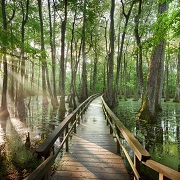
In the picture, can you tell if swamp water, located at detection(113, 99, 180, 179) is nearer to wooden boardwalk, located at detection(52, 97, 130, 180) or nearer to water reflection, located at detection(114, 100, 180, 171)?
water reflection, located at detection(114, 100, 180, 171)

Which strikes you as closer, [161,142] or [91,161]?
[91,161]

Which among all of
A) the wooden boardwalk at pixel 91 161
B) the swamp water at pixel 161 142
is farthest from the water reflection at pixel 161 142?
the wooden boardwalk at pixel 91 161

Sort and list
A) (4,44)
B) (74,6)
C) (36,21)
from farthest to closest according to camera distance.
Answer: (36,21)
(74,6)
(4,44)

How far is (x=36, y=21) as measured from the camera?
20828 mm

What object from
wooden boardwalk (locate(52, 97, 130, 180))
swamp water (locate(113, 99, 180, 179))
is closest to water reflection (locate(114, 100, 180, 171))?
swamp water (locate(113, 99, 180, 179))

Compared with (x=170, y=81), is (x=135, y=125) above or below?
below

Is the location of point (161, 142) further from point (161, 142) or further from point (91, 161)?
point (91, 161)

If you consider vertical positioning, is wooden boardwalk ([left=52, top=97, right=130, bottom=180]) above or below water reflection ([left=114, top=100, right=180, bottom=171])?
above

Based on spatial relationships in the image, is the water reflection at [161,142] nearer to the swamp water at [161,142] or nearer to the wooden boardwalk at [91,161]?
the swamp water at [161,142]

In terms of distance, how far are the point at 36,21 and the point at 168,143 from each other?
742 inches

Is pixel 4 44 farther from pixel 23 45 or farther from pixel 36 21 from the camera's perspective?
pixel 36 21

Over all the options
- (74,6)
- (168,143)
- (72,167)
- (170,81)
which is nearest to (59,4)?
(74,6)

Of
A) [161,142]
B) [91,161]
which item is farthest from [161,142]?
[91,161]

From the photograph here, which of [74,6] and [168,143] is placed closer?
[168,143]
